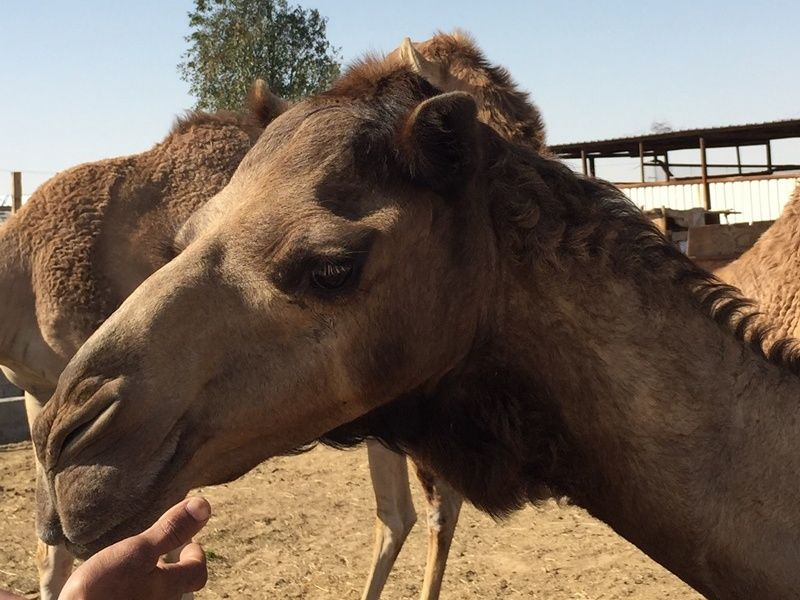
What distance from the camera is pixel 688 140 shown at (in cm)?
2414

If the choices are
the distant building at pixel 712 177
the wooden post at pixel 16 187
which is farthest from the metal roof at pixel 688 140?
the wooden post at pixel 16 187

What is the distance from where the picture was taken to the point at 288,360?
6.06 ft

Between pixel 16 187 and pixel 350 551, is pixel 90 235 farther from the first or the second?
pixel 16 187

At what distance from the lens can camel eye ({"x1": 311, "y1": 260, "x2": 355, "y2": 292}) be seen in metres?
1.84

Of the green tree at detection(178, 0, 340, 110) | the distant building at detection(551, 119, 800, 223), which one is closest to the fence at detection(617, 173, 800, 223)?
the distant building at detection(551, 119, 800, 223)

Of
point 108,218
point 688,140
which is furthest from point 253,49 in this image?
point 108,218

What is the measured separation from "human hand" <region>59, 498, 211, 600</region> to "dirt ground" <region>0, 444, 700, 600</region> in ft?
10.0

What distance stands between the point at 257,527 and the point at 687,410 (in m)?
4.78

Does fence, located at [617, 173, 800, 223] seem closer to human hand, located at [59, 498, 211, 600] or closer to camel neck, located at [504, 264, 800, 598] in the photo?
camel neck, located at [504, 264, 800, 598]

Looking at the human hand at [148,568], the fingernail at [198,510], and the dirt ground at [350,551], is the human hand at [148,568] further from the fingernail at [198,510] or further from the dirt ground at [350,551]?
the dirt ground at [350,551]

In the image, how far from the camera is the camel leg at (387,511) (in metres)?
4.84

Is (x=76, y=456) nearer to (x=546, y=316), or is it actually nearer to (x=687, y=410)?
(x=546, y=316)

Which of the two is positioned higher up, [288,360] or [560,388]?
[288,360]

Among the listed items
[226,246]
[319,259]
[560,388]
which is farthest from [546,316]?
[226,246]
